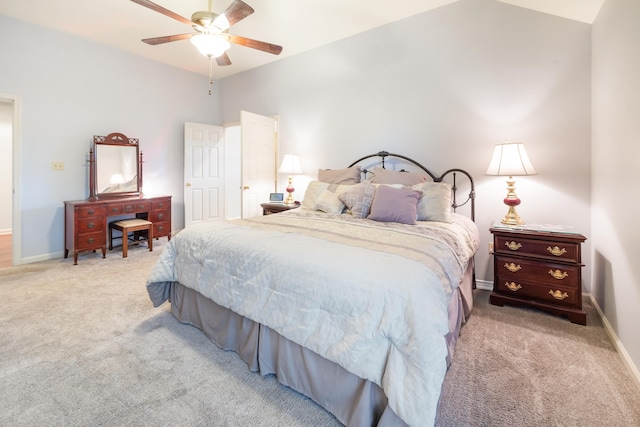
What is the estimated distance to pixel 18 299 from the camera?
2.69 metres

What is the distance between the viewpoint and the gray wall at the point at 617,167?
5.79 ft

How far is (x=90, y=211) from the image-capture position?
3.88 m

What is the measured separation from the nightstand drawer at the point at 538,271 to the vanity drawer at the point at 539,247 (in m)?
0.06

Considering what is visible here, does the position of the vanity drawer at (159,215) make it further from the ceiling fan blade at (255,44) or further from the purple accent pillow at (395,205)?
the purple accent pillow at (395,205)

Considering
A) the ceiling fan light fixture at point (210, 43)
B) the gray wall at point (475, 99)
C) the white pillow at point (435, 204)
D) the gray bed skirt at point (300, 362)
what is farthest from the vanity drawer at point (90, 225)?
the white pillow at point (435, 204)

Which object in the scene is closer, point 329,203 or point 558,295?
point 558,295

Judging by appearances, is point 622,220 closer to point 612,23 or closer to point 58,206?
point 612,23

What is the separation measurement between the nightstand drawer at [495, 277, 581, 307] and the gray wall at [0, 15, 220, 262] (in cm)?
500

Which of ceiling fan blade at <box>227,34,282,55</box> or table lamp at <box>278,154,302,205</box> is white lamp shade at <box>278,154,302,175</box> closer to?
table lamp at <box>278,154,302,205</box>

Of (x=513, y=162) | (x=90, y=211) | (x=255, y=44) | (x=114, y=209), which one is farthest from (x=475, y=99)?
(x=90, y=211)

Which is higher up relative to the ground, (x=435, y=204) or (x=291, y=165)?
(x=291, y=165)

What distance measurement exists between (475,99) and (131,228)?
4486 millimetres

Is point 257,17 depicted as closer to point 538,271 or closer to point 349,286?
point 349,286

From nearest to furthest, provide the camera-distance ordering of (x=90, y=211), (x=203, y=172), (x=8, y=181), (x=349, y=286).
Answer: (x=349, y=286) → (x=90, y=211) → (x=203, y=172) → (x=8, y=181)
